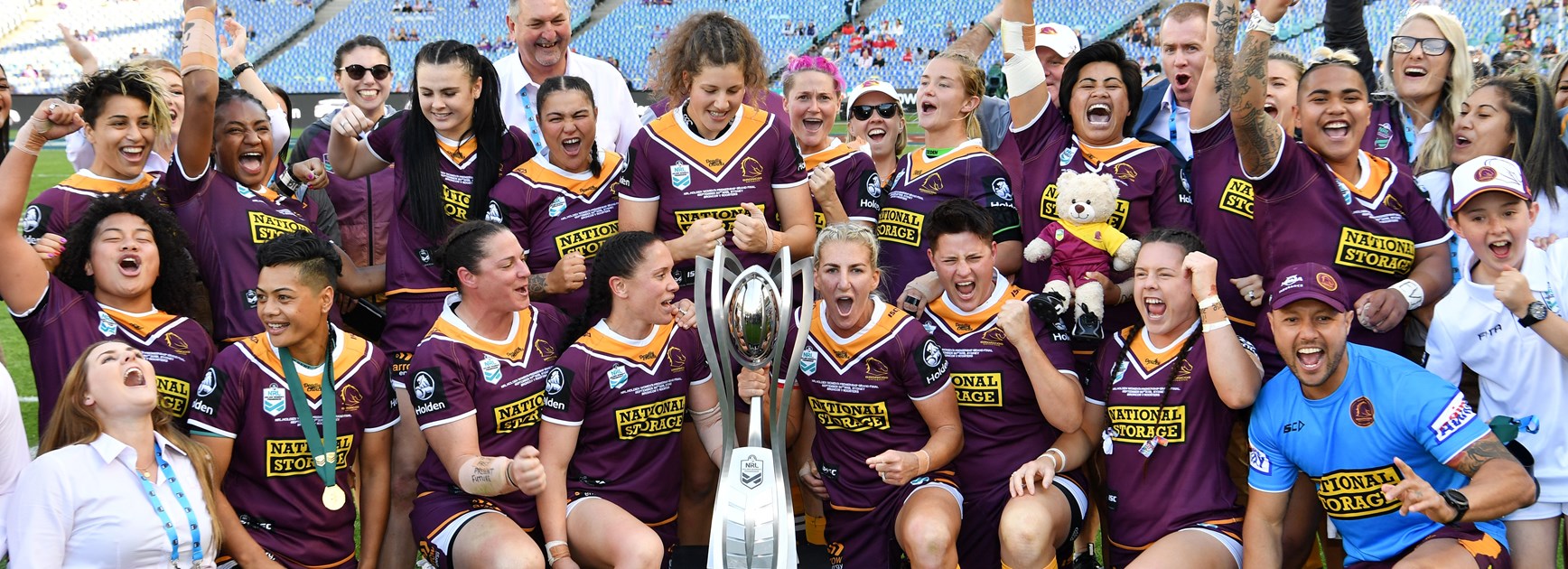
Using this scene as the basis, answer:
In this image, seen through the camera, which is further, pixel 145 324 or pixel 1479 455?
pixel 145 324

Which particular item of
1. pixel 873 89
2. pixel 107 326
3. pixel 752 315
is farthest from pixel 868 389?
pixel 107 326

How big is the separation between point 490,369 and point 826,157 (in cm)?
180

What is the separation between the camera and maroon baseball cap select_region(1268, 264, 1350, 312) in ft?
12.5

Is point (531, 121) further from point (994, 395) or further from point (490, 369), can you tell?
point (994, 395)

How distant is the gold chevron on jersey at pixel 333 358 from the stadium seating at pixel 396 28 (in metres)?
28.1

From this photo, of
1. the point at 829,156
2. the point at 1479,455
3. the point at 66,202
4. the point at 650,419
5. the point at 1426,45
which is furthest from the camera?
the point at 829,156

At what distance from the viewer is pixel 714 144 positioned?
4.74 meters

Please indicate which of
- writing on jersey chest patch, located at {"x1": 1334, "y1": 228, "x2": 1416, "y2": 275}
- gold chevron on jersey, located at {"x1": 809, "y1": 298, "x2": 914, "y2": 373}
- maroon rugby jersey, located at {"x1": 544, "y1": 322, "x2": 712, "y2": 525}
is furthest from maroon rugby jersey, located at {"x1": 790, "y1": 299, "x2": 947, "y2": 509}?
writing on jersey chest patch, located at {"x1": 1334, "y1": 228, "x2": 1416, "y2": 275}

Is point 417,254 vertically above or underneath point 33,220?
underneath

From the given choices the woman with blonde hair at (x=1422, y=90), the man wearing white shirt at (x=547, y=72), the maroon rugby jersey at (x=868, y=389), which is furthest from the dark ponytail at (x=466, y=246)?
the woman with blonde hair at (x=1422, y=90)

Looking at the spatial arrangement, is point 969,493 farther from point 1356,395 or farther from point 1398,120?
point 1398,120

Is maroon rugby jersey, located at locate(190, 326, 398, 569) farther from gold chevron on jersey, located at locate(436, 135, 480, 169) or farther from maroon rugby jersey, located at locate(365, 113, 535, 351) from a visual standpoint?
gold chevron on jersey, located at locate(436, 135, 480, 169)

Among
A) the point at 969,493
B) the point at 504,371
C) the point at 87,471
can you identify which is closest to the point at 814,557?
the point at 969,493

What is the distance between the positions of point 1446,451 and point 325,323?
367 centimetres
